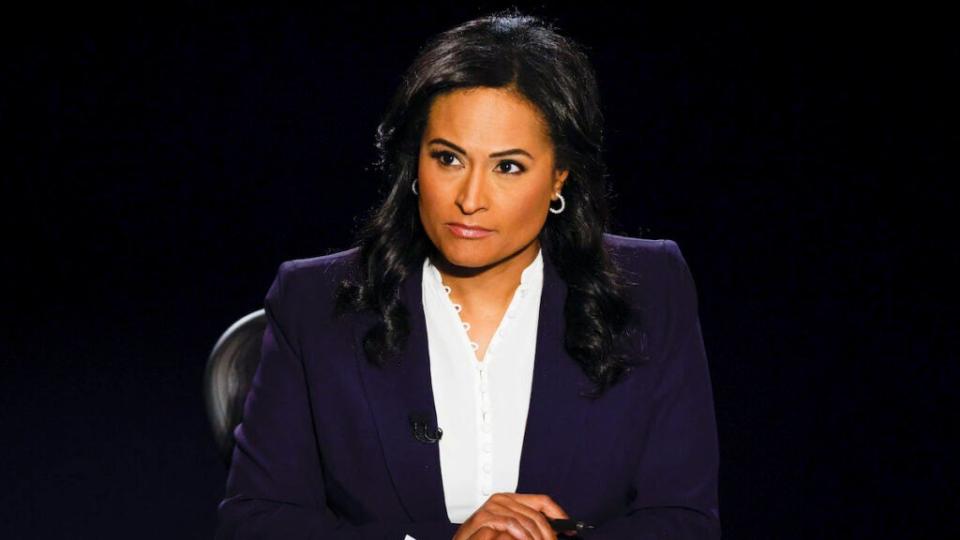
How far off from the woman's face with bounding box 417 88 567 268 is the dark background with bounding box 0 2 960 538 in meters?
1.38

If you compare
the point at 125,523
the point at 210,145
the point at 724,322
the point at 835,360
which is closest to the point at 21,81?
the point at 210,145

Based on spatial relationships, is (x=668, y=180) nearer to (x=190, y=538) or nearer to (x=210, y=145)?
(x=210, y=145)

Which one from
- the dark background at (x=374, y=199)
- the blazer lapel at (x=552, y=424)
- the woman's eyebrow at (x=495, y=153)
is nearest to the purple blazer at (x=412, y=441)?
the blazer lapel at (x=552, y=424)

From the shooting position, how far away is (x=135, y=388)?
395 cm

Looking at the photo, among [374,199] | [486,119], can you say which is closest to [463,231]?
[486,119]

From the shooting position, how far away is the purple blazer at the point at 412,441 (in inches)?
85.7

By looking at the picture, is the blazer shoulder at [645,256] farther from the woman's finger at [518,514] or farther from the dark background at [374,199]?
the dark background at [374,199]

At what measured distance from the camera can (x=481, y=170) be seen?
2.07 metres

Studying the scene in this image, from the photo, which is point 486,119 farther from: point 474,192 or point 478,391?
point 478,391

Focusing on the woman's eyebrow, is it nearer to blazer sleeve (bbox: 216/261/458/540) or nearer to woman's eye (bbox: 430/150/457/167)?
woman's eye (bbox: 430/150/457/167)

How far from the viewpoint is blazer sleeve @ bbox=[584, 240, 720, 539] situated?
216 centimetres

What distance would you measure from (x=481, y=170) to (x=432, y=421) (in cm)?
45

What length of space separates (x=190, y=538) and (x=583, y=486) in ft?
5.89

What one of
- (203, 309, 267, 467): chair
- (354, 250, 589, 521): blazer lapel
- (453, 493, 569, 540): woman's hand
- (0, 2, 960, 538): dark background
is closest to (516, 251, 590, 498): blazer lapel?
(354, 250, 589, 521): blazer lapel
